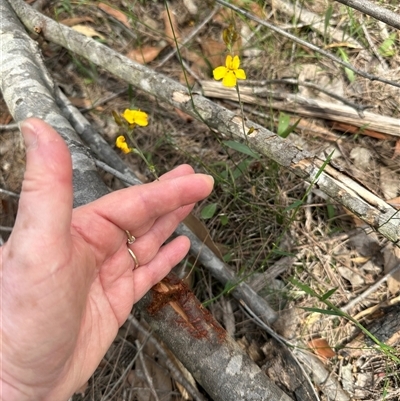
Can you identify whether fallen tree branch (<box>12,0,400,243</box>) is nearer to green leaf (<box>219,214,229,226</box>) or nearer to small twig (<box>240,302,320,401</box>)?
green leaf (<box>219,214,229,226</box>)

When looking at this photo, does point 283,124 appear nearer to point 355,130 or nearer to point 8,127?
point 355,130

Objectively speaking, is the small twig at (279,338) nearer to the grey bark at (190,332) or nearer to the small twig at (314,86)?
the grey bark at (190,332)

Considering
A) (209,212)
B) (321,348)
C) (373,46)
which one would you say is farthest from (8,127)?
(373,46)

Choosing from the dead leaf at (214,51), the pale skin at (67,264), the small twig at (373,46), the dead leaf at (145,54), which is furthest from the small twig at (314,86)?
the pale skin at (67,264)

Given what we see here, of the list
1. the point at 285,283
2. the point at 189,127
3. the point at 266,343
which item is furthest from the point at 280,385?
the point at 189,127

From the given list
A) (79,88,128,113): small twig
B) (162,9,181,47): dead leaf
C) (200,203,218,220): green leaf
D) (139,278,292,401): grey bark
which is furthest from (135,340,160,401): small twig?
(162,9,181,47): dead leaf

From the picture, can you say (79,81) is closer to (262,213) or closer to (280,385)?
(262,213)
